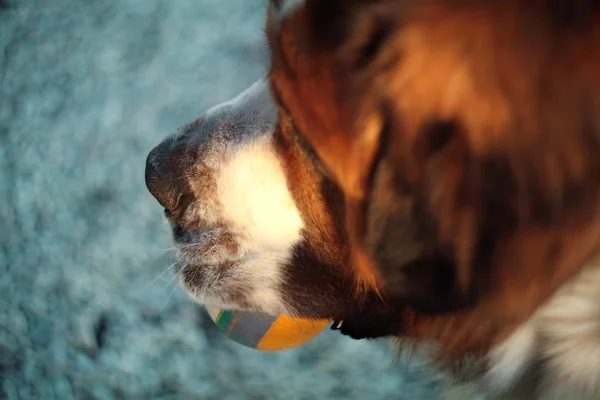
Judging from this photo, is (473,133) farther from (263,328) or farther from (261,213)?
(263,328)

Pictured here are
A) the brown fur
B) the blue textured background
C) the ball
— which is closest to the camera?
the brown fur

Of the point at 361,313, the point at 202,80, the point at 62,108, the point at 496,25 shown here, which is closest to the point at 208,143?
the point at 361,313

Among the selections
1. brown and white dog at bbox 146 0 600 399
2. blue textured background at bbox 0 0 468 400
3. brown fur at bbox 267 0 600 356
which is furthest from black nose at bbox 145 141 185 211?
blue textured background at bbox 0 0 468 400

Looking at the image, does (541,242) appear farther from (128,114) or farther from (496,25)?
(128,114)

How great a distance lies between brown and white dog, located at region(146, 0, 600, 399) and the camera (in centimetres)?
49

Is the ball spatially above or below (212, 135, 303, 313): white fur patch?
below

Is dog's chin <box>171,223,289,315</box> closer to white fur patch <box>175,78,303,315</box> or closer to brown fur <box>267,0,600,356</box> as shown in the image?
white fur patch <box>175,78,303,315</box>

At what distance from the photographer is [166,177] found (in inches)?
34.5

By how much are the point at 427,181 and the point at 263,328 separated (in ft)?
1.98

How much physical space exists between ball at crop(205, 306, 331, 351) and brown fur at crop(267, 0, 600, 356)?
1.40 ft

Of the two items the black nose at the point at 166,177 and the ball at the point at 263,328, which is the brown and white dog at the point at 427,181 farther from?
the ball at the point at 263,328

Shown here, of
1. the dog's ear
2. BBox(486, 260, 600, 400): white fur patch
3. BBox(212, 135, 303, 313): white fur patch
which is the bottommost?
BBox(486, 260, 600, 400): white fur patch

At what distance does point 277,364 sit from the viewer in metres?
1.34

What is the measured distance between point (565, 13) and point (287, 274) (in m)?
0.50
